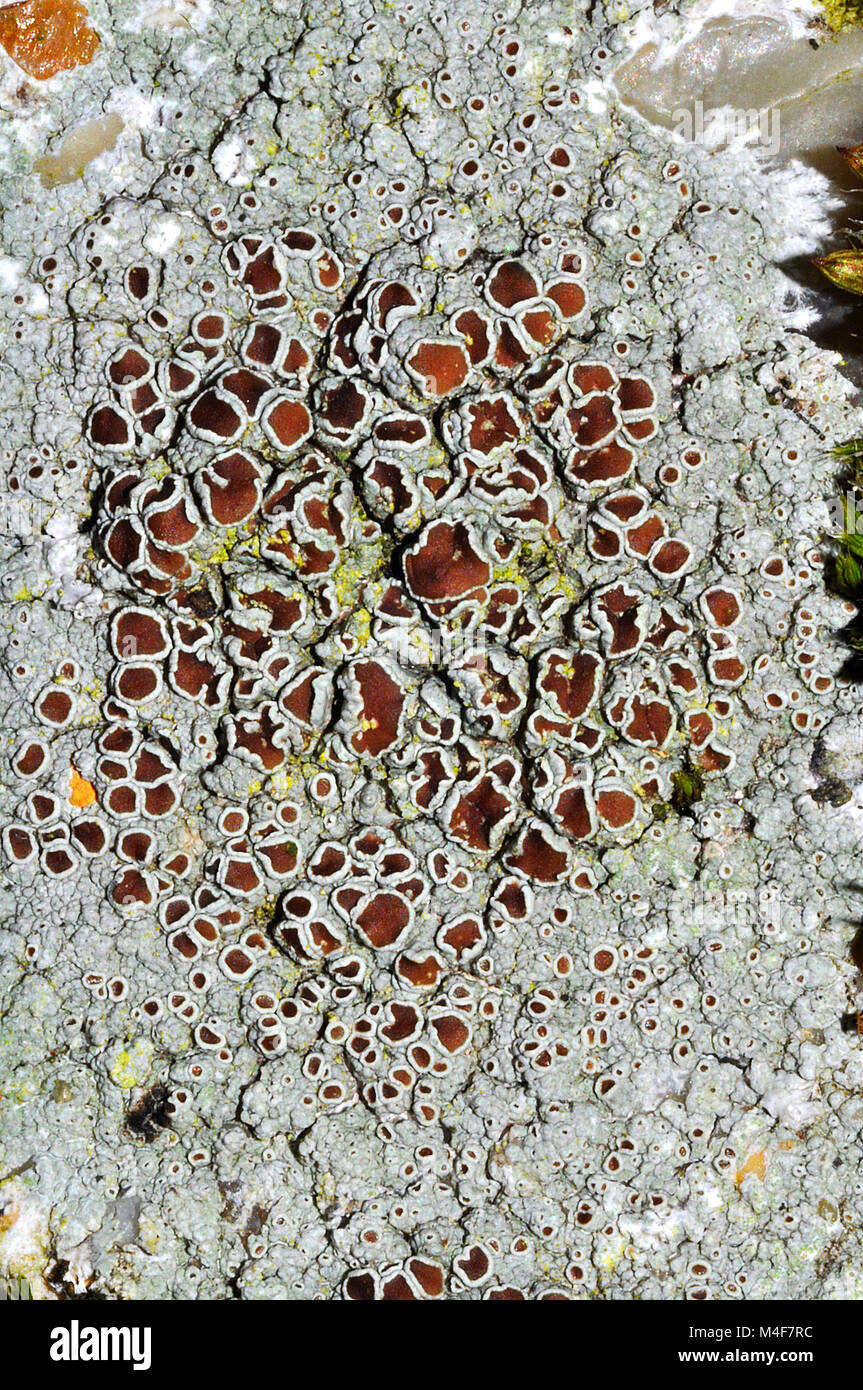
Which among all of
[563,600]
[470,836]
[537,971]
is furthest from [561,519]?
[537,971]

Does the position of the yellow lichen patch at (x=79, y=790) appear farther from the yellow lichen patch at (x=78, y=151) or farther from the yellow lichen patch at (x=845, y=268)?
the yellow lichen patch at (x=845, y=268)

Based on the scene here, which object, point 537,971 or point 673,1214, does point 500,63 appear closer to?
point 537,971

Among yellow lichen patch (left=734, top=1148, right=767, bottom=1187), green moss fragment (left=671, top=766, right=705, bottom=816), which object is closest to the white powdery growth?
green moss fragment (left=671, top=766, right=705, bottom=816)

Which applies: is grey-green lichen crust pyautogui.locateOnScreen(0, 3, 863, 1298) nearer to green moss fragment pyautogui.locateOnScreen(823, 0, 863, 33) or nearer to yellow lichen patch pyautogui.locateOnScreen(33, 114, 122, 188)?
yellow lichen patch pyautogui.locateOnScreen(33, 114, 122, 188)

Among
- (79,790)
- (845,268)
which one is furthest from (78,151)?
(845,268)

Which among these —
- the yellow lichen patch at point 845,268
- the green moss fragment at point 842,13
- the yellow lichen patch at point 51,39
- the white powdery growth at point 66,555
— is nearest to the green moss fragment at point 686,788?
the yellow lichen patch at point 845,268

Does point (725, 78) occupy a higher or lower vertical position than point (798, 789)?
higher
